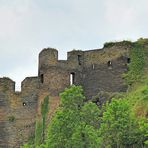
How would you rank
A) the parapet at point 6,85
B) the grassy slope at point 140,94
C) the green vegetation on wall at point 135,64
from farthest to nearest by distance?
the parapet at point 6,85
the green vegetation on wall at point 135,64
the grassy slope at point 140,94

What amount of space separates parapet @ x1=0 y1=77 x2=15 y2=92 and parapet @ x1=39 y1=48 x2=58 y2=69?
3.37 m

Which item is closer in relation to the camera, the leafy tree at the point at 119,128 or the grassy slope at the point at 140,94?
the leafy tree at the point at 119,128

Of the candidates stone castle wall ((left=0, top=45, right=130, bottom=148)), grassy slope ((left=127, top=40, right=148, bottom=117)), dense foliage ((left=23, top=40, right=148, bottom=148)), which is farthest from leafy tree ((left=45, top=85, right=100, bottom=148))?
stone castle wall ((left=0, top=45, right=130, bottom=148))

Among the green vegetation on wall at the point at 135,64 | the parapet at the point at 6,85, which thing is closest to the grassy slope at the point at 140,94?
the green vegetation on wall at the point at 135,64

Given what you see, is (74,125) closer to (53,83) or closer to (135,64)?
(53,83)

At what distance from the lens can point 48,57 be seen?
4941cm

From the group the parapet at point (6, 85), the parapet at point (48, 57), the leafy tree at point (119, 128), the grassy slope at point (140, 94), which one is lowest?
the leafy tree at point (119, 128)

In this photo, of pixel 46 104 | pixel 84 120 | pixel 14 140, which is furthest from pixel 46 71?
pixel 84 120

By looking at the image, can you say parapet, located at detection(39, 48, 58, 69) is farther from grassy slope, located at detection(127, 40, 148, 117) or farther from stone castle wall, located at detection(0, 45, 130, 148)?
grassy slope, located at detection(127, 40, 148, 117)

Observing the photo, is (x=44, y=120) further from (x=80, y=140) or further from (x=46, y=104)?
(x=80, y=140)

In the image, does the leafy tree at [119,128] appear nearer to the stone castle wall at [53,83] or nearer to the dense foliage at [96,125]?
the dense foliage at [96,125]

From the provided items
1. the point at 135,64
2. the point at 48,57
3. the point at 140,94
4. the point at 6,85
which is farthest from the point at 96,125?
the point at 6,85

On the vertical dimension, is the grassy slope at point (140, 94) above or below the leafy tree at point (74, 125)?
above

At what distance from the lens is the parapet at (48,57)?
49312 millimetres
